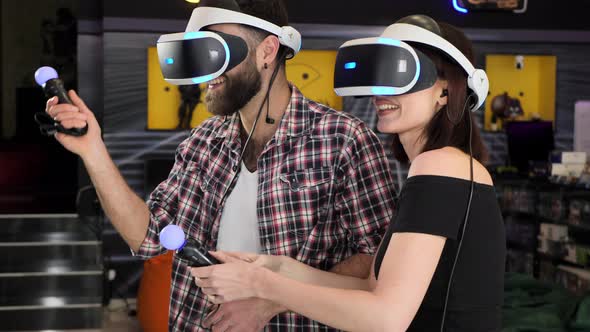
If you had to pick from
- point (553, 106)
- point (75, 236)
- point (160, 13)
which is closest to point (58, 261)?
point (75, 236)

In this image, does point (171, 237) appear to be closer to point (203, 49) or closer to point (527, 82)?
point (203, 49)

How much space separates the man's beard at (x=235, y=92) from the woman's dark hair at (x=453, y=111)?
1.40 feet

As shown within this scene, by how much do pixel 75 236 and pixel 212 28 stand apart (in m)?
6.11

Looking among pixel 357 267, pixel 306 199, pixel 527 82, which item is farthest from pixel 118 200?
pixel 527 82

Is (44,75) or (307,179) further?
(307,179)

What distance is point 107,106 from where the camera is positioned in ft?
22.7

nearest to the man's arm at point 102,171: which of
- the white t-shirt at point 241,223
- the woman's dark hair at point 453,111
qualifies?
the white t-shirt at point 241,223

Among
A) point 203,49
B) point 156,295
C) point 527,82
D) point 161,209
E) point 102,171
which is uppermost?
point 527,82

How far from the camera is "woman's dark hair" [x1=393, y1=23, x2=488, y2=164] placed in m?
1.43

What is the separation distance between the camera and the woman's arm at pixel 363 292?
125 centimetres

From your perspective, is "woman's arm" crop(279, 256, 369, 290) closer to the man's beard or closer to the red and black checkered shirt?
the red and black checkered shirt

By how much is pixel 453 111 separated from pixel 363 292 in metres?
0.40

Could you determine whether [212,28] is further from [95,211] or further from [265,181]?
[95,211]

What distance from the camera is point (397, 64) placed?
1418 millimetres
